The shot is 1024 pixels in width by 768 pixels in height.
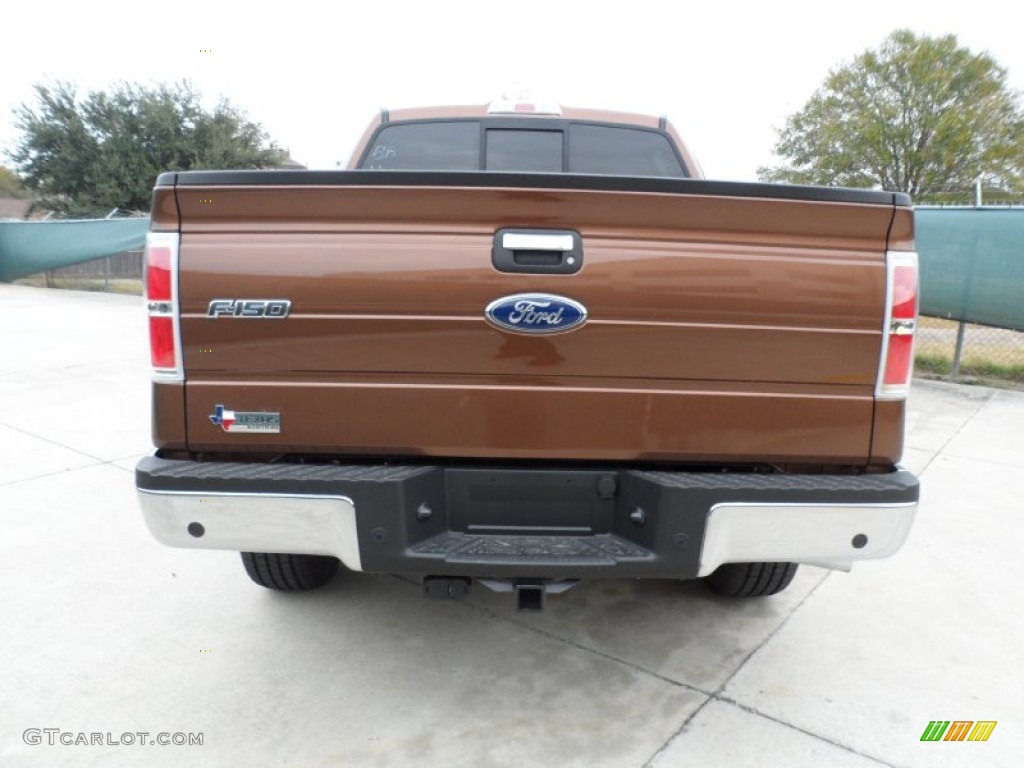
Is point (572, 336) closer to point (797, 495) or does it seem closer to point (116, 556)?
point (797, 495)

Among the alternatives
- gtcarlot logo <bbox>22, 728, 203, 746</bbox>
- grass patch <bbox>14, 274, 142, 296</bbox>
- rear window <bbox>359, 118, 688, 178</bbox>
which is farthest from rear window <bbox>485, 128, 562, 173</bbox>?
grass patch <bbox>14, 274, 142, 296</bbox>

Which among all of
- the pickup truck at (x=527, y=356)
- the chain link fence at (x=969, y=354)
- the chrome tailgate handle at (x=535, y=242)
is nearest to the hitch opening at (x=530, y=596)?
the pickup truck at (x=527, y=356)

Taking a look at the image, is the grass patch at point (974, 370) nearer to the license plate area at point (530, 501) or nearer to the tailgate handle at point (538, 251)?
the license plate area at point (530, 501)

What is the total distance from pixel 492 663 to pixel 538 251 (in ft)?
5.16

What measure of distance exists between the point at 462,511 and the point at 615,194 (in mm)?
1059

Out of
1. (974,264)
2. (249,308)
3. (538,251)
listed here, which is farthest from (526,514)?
(974,264)

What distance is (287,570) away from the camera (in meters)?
3.02

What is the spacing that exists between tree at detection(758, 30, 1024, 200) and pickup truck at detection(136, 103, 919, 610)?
29638mm

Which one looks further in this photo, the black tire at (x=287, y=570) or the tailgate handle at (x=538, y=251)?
the black tire at (x=287, y=570)

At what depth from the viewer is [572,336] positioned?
212 centimetres

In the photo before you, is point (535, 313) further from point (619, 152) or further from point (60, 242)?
point (60, 242)

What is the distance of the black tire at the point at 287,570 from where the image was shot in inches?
116

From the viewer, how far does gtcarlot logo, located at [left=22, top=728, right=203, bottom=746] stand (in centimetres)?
229

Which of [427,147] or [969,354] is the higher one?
[427,147]
